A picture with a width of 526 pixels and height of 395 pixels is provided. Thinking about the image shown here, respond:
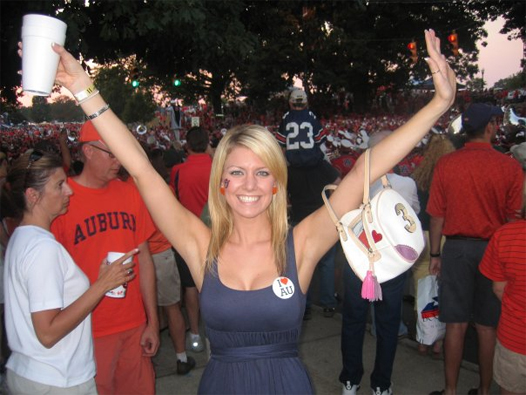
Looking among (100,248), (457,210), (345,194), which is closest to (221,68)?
(457,210)


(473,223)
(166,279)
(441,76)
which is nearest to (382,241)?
(441,76)

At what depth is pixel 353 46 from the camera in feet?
111

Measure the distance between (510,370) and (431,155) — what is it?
2.51 meters

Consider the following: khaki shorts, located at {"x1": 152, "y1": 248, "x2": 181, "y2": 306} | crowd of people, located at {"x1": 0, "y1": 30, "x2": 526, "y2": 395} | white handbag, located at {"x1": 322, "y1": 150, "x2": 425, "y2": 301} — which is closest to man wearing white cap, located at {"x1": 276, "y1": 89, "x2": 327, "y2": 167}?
khaki shorts, located at {"x1": 152, "y1": 248, "x2": 181, "y2": 306}

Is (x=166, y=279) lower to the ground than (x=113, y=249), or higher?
lower

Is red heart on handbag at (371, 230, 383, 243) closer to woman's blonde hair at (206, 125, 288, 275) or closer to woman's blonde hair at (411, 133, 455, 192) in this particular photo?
woman's blonde hair at (206, 125, 288, 275)

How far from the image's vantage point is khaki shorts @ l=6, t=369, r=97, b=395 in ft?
7.50

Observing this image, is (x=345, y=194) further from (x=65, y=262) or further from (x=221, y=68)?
(x=221, y=68)

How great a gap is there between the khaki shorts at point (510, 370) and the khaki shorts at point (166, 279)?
102 inches

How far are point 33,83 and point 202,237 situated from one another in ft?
3.06

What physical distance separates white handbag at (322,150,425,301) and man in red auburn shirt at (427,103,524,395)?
222 cm

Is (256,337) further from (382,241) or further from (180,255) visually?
(180,255)

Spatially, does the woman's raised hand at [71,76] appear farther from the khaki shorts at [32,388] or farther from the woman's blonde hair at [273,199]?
the khaki shorts at [32,388]

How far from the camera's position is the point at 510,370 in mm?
2963
